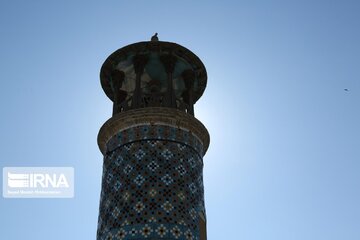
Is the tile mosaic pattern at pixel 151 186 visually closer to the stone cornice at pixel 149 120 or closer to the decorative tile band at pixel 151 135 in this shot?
the decorative tile band at pixel 151 135

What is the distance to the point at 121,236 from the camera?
7008 mm

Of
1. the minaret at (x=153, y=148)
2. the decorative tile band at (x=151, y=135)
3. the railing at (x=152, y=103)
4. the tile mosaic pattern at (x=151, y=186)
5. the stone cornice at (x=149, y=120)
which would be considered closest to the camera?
the tile mosaic pattern at (x=151, y=186)

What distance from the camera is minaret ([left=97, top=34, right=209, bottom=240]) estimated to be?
23.6 feet

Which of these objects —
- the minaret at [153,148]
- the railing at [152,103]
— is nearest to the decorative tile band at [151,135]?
the minaret at [153,148]

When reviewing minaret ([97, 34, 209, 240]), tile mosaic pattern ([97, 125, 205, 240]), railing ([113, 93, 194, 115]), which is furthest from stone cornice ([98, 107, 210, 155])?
railing ([113, 93, 194, 115])

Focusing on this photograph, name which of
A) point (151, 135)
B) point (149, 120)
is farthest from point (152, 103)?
point (151, 135)

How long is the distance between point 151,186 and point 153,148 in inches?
28.3

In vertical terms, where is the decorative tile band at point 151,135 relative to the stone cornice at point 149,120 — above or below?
below

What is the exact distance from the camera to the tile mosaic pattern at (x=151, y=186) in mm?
7074

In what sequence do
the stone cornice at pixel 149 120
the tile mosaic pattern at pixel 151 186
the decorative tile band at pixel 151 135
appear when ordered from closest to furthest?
the tile mosaic pattern at pixel 151 186, the decorative tile band at pixel 151 135, the stone cornice at pixel 149 120

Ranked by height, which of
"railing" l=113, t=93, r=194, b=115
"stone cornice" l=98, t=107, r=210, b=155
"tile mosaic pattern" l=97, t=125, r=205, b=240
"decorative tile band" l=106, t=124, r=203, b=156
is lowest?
"tile mosaic pattern" l=97, t=125, r=205, b=240

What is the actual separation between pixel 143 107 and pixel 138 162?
121cm

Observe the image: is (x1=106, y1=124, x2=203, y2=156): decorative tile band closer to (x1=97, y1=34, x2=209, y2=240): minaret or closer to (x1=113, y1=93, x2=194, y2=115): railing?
(x1=97, y1=34, x2=209, y2=240): minaret

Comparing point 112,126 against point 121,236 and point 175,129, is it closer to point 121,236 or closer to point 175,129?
point 175,129
